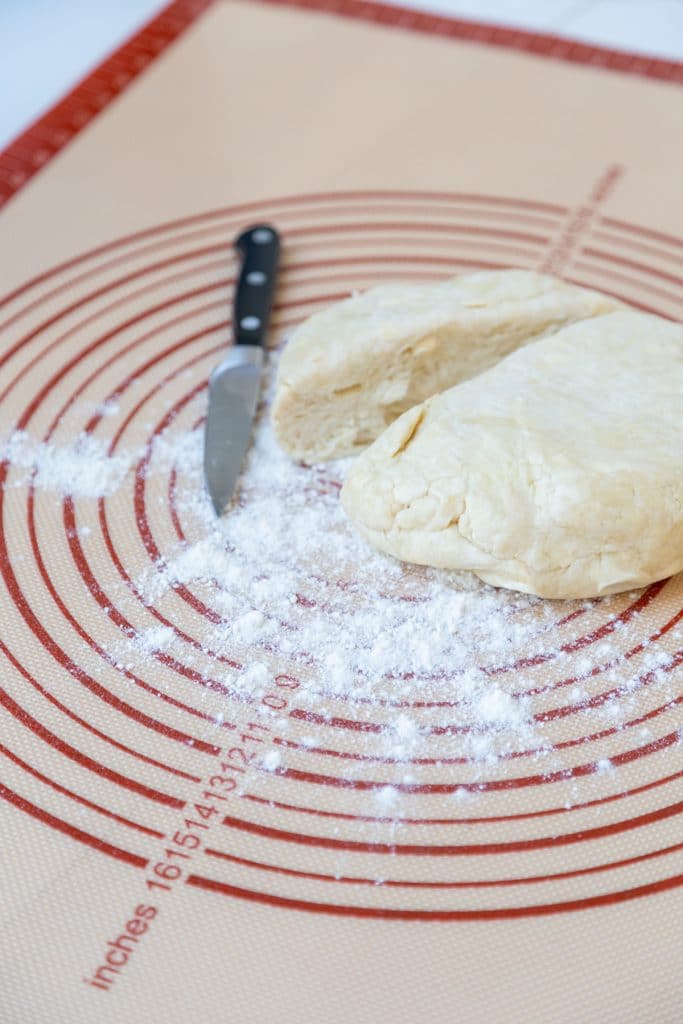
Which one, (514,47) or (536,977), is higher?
(514,47)

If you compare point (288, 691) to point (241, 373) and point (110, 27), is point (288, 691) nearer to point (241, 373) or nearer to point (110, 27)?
point (241, 373)

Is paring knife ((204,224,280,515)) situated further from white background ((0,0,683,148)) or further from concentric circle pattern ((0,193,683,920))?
white background ((0,0,683,148))

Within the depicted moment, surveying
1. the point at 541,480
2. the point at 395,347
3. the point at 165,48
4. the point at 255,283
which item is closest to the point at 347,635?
the point at 541,480

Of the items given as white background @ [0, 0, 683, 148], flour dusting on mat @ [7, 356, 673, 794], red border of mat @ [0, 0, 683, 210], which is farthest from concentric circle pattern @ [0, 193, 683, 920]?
white background @ [0, 0, 683, 148]

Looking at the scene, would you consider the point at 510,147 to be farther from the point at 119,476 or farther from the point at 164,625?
the point at 164,625

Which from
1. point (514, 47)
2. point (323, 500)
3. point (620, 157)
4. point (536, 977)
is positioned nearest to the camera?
point (536, 977)

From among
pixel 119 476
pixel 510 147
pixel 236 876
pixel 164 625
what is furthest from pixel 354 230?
pixel 236 876

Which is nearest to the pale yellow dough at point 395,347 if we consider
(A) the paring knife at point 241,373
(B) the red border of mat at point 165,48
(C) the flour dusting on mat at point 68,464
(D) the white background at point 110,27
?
(A) the paring knife at point 241,373
